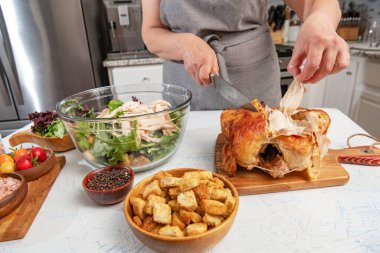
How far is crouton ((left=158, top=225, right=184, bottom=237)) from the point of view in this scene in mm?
429

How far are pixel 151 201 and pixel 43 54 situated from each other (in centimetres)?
203

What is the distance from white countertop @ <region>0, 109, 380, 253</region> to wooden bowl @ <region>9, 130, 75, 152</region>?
18 centimetres

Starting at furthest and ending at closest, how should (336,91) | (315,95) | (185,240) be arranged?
(315,95)
(336,91)
(185,240)

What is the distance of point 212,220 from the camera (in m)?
0.45

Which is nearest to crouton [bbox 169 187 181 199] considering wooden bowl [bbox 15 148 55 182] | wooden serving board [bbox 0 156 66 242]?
wooden serving board [bbox 0 156 66 242]

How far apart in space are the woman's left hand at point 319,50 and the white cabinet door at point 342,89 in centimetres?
160

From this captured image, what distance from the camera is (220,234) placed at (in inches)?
17.2

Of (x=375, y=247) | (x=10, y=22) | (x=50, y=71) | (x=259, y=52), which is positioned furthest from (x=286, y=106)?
(x=10, y=22)

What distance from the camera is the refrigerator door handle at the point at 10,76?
2.03m


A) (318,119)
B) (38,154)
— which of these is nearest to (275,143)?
(318,119)

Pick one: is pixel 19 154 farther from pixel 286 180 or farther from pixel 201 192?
pixel 286 180

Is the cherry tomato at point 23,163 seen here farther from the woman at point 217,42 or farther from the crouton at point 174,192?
the woman at point 217,42

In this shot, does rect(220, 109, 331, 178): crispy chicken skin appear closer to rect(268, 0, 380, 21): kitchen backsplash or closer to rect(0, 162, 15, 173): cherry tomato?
rect(0, 162, 15, 173): cherry tomato

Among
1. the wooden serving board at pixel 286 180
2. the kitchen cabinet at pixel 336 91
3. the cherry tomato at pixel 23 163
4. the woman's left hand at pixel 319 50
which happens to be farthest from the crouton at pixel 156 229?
the kitchen cabinet at pixel 336 91
